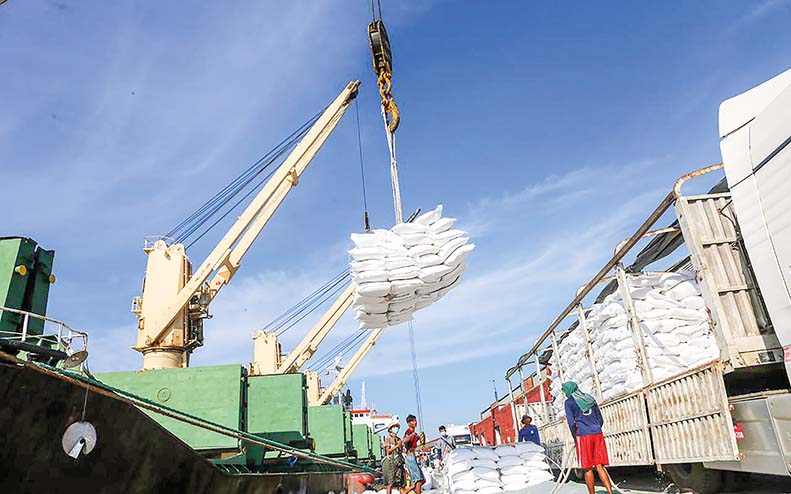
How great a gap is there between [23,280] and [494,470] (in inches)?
265

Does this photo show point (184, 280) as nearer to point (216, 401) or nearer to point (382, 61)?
point (216, 401)

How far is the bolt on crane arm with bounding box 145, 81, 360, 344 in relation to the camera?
14.7 m

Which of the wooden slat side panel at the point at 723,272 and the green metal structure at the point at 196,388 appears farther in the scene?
the green metal structure at the point at 196,388

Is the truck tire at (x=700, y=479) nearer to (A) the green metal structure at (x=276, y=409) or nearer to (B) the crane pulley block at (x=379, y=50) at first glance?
(B) the crane pulley block at (x=379, y=50)

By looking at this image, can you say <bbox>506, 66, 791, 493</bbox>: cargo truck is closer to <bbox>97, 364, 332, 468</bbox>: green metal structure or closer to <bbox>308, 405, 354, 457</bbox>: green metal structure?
<bbox>97, 364, 332, 468</bbox>: green metal structure

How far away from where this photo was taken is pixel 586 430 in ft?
19.1

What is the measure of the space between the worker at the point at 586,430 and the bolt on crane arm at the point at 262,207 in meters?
10.9

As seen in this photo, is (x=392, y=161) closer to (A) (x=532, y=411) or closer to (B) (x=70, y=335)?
(B) (x=70, y=335)

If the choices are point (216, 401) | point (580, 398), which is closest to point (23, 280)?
point (216, 401)

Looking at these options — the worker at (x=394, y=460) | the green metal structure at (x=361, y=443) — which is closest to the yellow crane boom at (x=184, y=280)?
the worker at (x=394, y=460)

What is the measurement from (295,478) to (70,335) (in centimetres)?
687

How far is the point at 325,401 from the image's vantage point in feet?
108

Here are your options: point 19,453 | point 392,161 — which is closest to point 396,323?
point 392,161

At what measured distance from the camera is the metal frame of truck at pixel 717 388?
4.67 m
